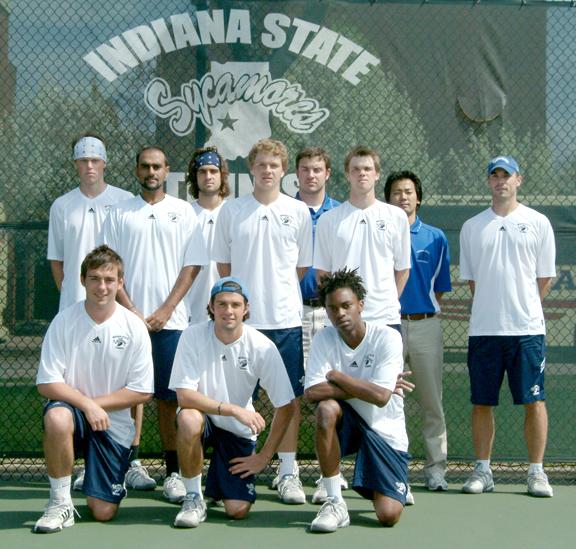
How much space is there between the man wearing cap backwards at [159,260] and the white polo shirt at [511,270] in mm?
1433

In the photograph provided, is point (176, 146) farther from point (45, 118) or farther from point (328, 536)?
point (328, 536)

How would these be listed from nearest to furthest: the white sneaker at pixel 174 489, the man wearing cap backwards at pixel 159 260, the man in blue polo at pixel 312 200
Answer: the white sneaker at pixel 174 489 < the man wearing cap backwards at pixel 159 260 < the man in blue polo at pixel 312 200

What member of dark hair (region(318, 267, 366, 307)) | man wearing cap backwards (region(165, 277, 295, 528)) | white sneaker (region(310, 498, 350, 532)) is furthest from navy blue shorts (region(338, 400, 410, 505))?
dark hair (region(318, 267, 366, 307))

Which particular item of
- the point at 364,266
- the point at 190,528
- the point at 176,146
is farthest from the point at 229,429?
the point at 176,146

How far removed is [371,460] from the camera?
479 cm

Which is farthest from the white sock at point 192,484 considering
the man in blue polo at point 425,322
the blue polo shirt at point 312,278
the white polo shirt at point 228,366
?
the man in blue polo at point 425,322

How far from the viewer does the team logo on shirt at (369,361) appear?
4.82 m

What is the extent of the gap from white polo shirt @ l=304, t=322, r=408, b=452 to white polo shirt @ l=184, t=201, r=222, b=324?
0.87 m

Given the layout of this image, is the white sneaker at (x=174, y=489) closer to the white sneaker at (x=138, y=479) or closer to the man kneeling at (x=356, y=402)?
the white sneaker at (x=138, y=479)

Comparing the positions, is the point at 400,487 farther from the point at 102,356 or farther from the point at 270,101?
the point at 270,101

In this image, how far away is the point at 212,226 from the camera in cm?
548

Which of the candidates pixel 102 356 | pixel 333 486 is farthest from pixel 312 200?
pixel 333 486

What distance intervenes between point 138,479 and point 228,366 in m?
0.99

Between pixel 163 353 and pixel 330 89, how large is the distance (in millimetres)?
1769
